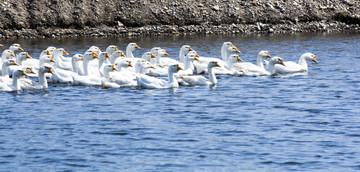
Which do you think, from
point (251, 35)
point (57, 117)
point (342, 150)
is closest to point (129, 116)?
point (57, 117)

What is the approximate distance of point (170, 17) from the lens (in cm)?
4419

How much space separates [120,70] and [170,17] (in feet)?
70.7

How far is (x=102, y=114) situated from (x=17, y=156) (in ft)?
14.0

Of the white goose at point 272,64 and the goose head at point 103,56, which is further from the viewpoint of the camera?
the white goose at point 272,64

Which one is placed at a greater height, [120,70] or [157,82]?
[120,70]

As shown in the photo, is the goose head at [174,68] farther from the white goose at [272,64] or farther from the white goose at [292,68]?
the white goose at [292,68]

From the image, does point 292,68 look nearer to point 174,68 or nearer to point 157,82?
point 174,68

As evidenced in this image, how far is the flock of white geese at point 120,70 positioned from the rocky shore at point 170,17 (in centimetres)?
1489

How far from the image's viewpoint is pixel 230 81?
22.6m

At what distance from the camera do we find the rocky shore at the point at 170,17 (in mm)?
41906

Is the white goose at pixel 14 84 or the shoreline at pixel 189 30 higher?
the shoreline at pixel 189 30

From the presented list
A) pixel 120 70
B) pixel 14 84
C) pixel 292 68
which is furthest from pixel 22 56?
pixel 292 68

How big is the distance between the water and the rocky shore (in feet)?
68.4

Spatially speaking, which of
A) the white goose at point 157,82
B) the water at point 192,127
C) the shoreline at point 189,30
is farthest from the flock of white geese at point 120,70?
the shoreline at point 189,30
